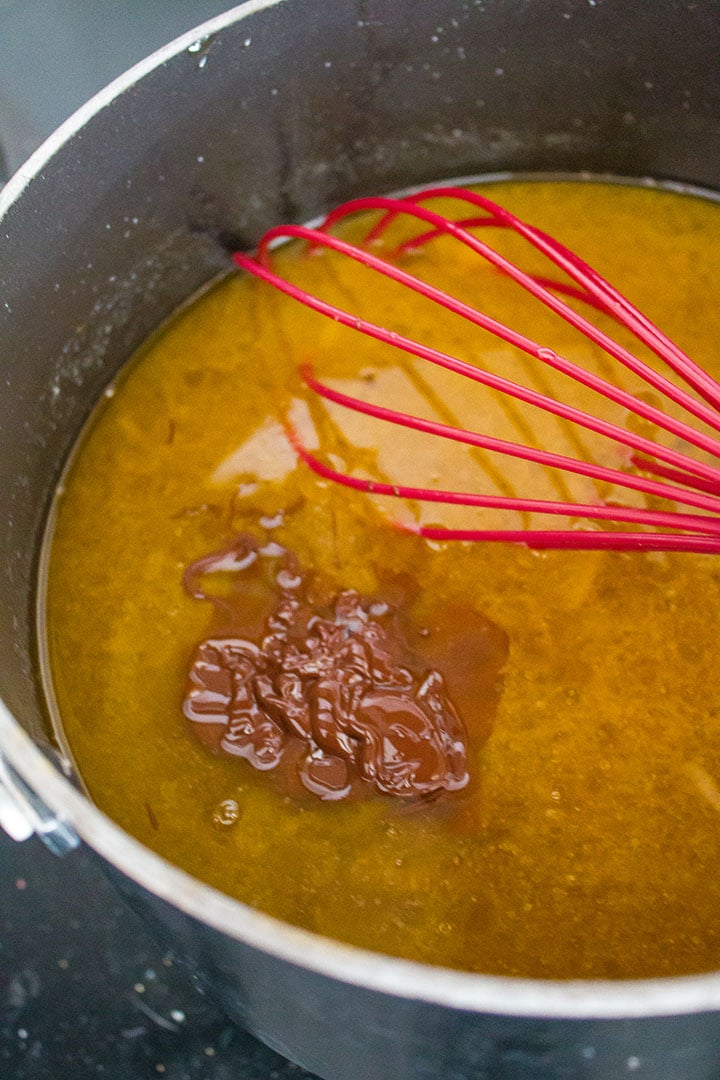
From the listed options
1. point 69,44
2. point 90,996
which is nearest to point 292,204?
point 69,44

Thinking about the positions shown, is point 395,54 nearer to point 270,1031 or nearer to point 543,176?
point 543,176

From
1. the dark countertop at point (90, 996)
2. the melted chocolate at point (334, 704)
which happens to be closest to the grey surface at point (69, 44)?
the melted chocolate at point (334, 704)

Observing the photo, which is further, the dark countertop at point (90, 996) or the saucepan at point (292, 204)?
the dark countertop at point (90, 996)

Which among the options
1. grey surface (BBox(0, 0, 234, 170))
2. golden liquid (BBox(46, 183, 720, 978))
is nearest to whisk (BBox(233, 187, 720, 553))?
golden liquid (BBox(46, 183, 720, 978))

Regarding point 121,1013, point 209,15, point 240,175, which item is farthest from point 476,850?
point 209,15

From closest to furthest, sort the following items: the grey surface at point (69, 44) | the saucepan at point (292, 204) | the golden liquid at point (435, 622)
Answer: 1. the saucepan at point (292, 204)
2. the golden liquid at point (435, 622)
3. the grey surface at point (69, 44)

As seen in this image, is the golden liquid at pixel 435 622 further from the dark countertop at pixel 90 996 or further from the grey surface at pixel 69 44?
the grey surface at pixel 69 44

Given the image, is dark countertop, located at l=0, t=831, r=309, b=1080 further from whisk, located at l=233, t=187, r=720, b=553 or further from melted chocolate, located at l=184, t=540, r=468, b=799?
whisk, located at l=233, t=187, r=720, b=553
